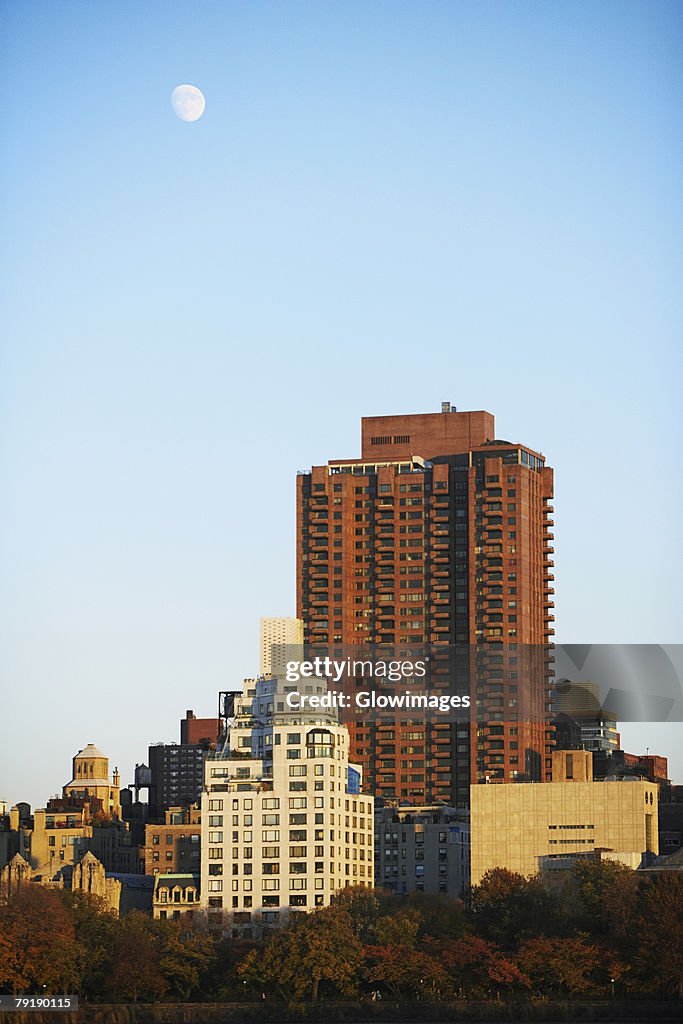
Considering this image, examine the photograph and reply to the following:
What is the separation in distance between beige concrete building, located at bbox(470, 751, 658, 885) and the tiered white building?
422 inches

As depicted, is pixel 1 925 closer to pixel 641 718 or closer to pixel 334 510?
pixel 641 718

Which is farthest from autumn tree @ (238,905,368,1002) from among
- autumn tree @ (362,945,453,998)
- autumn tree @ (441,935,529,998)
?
autumn tree @ (441,935,529,998)

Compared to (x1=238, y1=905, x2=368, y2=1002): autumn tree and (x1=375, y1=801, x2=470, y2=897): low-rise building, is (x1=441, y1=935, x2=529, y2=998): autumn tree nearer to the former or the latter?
(x1=238, y1=905, x2=368, y2=1002): autumn tree

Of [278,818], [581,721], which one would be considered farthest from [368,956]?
[581,721]

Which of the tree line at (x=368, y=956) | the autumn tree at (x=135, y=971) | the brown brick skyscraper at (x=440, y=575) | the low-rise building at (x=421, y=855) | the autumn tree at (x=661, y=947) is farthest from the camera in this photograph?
the brown brick skyscraper at (x=440, y=575)

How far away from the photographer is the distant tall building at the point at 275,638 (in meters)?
151

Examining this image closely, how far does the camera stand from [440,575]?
18025 cm

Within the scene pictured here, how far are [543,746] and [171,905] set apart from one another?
51813mm

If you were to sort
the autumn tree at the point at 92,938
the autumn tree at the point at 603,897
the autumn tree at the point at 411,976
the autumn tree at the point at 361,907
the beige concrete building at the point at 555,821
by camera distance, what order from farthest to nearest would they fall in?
1. the beige concrete building at the point at 555,821
2. the autumn tree at the point at 603,897
3. the autumn tree at the point at 361,907
4. the autumn tree at the point at 92,938
5. the autumn tree at the point at 411,976

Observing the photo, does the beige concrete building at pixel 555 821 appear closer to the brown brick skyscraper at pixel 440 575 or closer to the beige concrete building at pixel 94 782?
the brown brick skyscraper at pixel 440 575

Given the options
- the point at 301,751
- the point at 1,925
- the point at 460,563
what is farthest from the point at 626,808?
the point at 1,925

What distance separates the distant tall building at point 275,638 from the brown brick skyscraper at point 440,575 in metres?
13.8

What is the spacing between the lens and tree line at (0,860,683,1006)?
95.7 m

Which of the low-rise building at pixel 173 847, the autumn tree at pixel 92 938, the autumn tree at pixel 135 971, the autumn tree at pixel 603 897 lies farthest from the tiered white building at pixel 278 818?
the autumn tree at pixel 135 971
